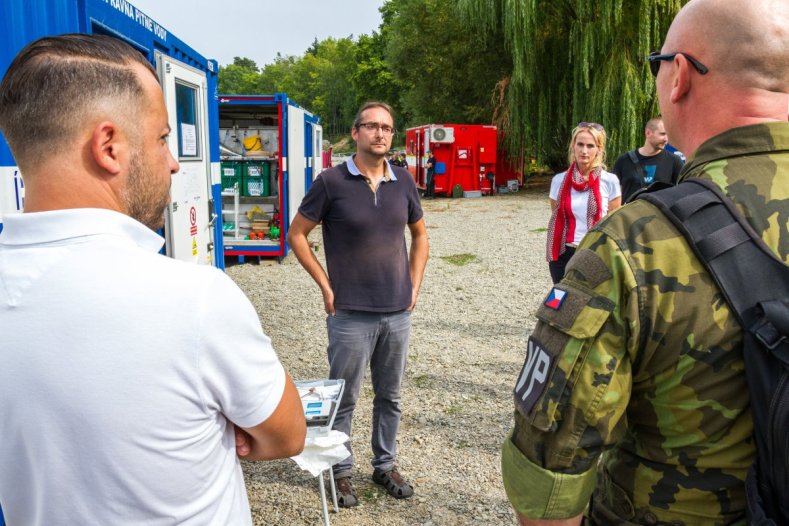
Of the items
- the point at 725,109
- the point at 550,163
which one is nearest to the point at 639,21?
the point at 550,163

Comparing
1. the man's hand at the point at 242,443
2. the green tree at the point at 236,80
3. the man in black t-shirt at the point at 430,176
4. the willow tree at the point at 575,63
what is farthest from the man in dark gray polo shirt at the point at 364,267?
the green tree at the point at 236,80

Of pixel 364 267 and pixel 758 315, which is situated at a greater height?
pixel 758 315

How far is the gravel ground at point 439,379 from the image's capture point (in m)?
3.53

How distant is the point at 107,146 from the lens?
1.13 m

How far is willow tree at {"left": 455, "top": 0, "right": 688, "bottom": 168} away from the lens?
53.1 ft

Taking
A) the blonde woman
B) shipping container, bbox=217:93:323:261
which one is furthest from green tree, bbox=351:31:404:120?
the blonde woman

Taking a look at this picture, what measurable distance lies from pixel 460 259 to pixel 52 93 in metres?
10.1

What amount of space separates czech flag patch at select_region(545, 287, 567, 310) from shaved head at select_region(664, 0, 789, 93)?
0.55 m

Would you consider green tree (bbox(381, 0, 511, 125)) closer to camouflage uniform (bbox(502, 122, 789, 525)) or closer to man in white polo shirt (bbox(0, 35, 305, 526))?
camouflage uniform (bbox(502, 122, 789, 525))

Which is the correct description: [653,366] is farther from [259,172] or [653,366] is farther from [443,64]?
[443,64]

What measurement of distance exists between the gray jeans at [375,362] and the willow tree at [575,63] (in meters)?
14.7

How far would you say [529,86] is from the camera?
61.3 feet

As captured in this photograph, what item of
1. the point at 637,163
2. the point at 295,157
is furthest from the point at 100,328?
the point at 295,157

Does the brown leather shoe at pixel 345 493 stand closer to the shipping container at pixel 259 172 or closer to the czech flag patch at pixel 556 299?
the czech flag patch at pixel 556 299
